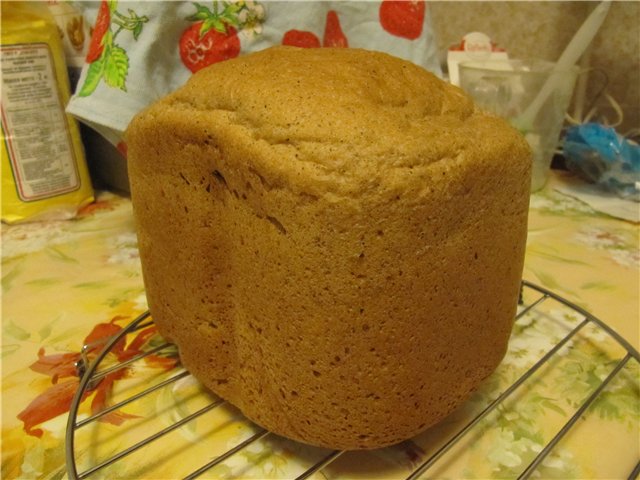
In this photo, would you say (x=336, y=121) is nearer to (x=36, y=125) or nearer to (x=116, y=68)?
(x=116, y=68)

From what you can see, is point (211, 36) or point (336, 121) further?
point (211, 36)

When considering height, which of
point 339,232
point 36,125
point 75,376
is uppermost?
point 339,232

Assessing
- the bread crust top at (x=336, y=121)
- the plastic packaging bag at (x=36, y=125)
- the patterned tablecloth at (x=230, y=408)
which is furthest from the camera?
the plastic packaging bag at (x=36, y=125)

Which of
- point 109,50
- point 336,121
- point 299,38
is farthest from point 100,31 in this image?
point 336,121

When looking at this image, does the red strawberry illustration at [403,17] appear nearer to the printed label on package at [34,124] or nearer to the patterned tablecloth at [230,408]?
the patterned tablecloth at [230,408]

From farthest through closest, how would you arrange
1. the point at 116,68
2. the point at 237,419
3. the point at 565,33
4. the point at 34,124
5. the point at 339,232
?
the point at 565,33, the point at 34,124, the point at 116,68, the point at 237,419, the point at 339,232

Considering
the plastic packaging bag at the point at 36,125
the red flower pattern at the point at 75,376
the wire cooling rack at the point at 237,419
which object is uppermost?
the plastic packaging bag at the point at 36,125

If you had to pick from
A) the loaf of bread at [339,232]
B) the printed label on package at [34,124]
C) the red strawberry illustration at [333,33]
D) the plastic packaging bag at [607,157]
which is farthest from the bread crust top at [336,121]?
the plastic packaging bag at [607,157]
